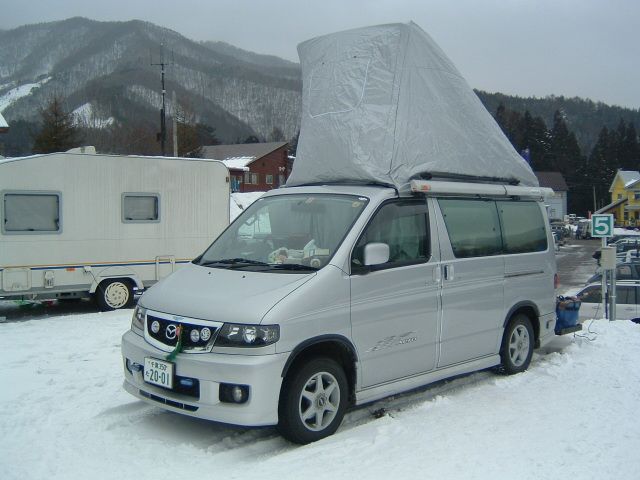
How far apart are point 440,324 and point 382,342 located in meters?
0.83

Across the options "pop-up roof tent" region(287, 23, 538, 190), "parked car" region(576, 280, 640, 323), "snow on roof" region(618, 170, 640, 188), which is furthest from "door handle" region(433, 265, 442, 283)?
"snow on roof" region(618, 170, 640, 188)

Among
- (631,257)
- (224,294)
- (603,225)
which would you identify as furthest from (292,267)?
(631,257)

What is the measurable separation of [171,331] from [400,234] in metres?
2.19

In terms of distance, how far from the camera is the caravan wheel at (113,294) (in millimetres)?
11859

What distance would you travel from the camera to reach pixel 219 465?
440 cm

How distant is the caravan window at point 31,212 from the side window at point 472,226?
7.94 m

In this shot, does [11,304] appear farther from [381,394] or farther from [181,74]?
[181,74]

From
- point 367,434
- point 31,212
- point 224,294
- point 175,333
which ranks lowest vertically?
point 367,434

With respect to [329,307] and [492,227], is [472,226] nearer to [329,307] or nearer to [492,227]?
[492,227]

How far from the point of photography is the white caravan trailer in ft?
36.1

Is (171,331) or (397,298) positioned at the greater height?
(397,298)

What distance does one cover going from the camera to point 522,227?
7219mm

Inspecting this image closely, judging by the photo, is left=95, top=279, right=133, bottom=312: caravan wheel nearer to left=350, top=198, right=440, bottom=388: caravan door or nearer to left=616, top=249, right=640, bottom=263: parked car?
left=350, top=198, right=440, bottom=388: caravan door

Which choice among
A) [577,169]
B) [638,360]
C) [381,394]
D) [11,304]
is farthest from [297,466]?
[577,169]
